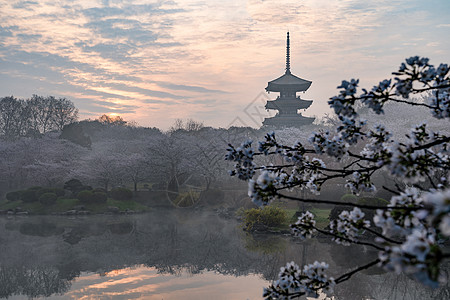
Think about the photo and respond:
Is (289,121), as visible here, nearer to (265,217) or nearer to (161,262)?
(265,217)

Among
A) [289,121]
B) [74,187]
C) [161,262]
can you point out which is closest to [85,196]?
[74,187]

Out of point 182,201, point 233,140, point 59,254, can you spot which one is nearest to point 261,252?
point 59,254

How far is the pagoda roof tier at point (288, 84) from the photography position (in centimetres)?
5062

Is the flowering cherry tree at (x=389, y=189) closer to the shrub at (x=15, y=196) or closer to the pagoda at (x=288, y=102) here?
the shrub at (x=15, y=196)

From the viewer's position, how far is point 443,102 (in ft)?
12.3

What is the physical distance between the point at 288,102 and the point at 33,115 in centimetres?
3360

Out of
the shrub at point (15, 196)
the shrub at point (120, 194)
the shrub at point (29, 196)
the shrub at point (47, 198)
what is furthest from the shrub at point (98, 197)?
the shrub at point (15, 196)

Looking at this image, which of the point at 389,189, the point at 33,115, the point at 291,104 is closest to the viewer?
the point at 389,189

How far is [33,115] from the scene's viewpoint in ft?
152

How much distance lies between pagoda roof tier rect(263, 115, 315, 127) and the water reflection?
31472 millimetres

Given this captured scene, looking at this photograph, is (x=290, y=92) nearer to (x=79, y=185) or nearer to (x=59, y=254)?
(x=79, y=185)

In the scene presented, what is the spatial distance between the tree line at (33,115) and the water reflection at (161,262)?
96.7ft

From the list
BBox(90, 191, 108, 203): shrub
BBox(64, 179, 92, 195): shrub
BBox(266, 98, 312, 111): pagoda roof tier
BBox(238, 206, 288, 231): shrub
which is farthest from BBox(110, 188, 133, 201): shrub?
BBox(266, 98, 312, 111): pagoda roof tier

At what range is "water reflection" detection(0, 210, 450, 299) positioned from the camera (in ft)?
32.0
